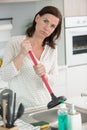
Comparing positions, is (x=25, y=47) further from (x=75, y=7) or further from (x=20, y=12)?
(x=75, y=7)

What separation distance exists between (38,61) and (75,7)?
71.5 inches

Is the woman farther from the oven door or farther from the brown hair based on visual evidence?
the oven door

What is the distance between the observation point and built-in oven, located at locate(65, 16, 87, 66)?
11.7 feet

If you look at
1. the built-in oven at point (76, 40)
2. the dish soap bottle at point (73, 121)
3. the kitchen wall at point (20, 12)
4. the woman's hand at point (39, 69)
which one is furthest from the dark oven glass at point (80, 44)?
the dish soap bottle at point (73, 121)

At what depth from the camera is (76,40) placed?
12.0 ft

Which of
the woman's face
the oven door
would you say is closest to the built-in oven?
the oven door

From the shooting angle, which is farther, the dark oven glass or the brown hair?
the dark oven glass

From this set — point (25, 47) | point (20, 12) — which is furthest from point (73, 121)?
point (20, 12)

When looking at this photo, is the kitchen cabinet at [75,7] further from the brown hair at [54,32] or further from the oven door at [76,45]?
the brown hair at [54,32]

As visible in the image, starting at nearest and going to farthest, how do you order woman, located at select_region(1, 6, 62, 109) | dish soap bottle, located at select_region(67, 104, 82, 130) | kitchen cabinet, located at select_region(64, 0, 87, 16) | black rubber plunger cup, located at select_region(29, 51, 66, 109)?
dish soap bottle, located at select_region(67, 104, 82, 130) < black rubber plunger cup, located at select_region(29, 51, 66, 109) < woman, located at select_region(1, 6, 62, 109) < kitchen cabinet, located at select_region(64, 0, 87, 16)

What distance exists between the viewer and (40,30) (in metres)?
1.88

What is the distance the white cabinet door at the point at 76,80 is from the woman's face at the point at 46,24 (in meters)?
1.74

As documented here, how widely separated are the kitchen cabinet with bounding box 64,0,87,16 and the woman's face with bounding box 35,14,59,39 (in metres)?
1.67

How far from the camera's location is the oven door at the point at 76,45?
358cm
